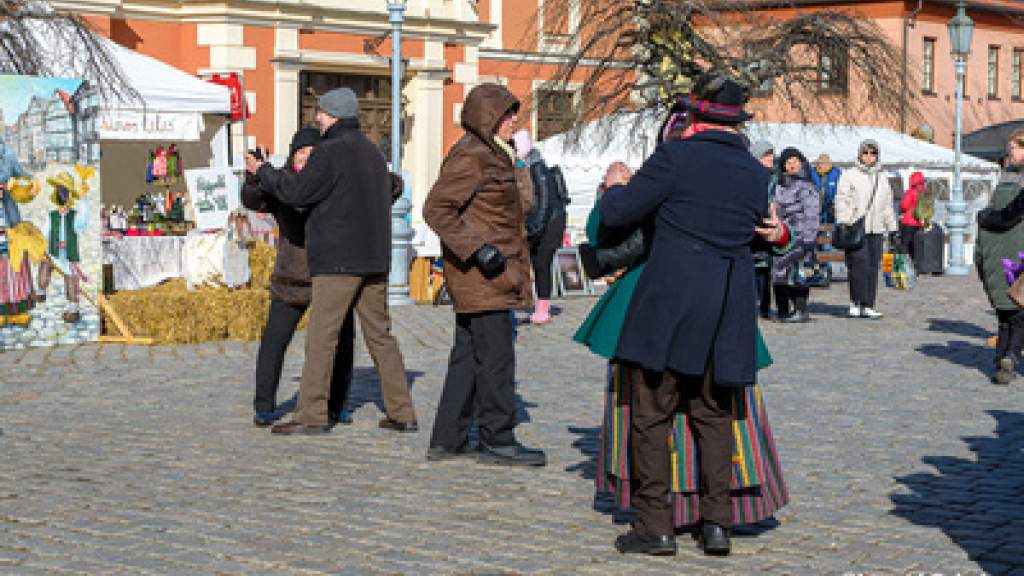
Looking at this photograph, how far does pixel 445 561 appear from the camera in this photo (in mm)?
6039

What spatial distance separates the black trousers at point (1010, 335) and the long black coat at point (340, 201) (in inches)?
207

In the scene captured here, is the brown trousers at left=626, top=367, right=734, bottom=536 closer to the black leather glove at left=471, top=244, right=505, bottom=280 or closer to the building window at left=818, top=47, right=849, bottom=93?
the black leather glove at left=471, top=244, right=505, bottom=280

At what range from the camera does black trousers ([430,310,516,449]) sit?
8250 millimetres

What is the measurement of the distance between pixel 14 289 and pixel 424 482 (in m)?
6.50

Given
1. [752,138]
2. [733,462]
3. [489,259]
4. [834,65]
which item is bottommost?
[733,462]

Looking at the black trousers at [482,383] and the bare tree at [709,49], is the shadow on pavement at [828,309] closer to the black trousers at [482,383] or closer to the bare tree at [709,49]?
the bare tree at [709,49]

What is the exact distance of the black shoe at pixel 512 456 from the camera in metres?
8.11

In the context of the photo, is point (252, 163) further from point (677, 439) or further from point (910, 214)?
point (910, 214)

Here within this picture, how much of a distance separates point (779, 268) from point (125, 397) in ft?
26.8

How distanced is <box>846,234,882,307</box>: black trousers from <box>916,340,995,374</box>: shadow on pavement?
2.45 m

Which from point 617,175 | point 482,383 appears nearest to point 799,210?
point 482,383

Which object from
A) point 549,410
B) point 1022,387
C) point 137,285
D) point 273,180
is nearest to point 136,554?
point 273,180

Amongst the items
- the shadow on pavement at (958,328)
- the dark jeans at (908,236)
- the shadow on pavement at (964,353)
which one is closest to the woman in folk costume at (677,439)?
the shadow on pavement at (964,353)

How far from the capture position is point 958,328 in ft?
54.7
